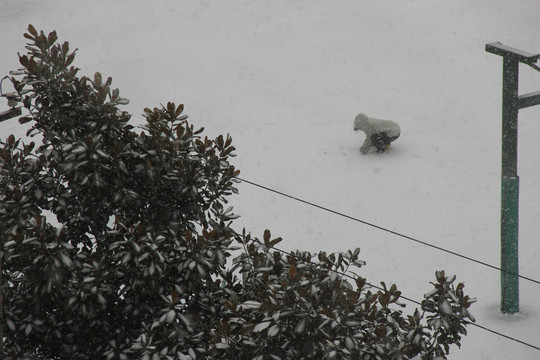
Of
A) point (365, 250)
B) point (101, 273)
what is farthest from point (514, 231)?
point (101, 273)

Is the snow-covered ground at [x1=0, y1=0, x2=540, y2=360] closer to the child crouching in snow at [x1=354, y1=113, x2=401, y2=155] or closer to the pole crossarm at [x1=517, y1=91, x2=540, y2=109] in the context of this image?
the child crouching in snow at [x1=354, y1=113, x2=401, y2=155]

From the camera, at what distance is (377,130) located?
12.8 metres

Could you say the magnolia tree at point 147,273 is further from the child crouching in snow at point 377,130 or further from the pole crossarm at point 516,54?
the child crouching in snow at point 377,130

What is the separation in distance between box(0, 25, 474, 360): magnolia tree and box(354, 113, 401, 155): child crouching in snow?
8.04 meters

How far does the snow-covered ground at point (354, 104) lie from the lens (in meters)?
10.5

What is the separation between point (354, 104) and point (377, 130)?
7.44ft

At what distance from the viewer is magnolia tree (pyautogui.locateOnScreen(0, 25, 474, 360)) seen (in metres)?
4.14

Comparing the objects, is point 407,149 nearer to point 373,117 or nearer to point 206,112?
point 373,117

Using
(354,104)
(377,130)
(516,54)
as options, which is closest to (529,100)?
(516,54)

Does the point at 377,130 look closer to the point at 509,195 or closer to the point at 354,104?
the point at 354,104

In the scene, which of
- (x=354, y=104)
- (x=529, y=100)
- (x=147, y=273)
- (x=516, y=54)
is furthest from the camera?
(x=354, y=104)

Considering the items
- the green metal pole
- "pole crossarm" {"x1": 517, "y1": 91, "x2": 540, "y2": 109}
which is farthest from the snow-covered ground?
"pole crossarm" {"x1": 517, "y1": 91, "x2": 540, "y2": 109}

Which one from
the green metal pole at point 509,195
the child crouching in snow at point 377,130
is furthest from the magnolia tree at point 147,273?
the child crouching in snow at point 377,130

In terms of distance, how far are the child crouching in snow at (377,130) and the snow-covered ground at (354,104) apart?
35 centimetres
